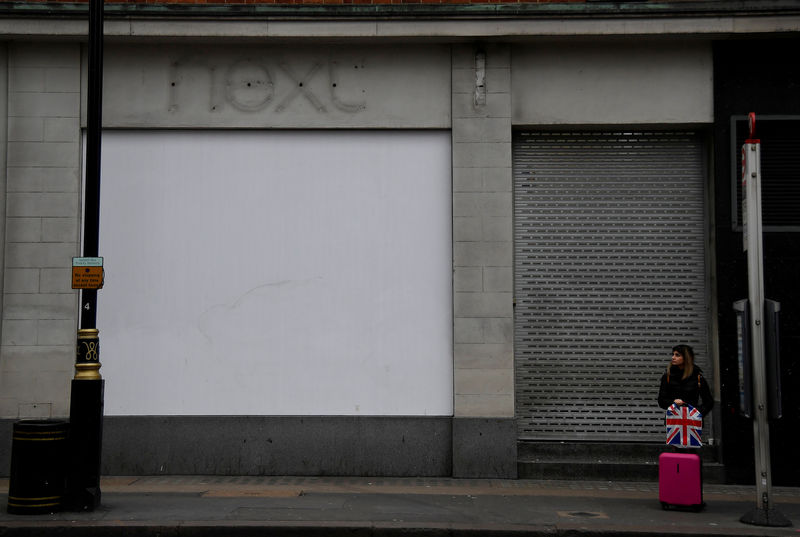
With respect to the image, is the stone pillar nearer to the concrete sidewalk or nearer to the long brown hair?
the concrete sidewalk

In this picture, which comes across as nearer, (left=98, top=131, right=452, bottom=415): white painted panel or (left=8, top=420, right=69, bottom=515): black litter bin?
(left=8, top=420, right=69, bottom=515): black litter bin

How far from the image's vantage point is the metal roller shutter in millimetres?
11492

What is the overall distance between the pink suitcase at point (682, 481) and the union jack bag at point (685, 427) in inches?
7.6

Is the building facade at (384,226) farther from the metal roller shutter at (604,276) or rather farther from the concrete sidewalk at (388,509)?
the concrete sidewalk at (388,509)

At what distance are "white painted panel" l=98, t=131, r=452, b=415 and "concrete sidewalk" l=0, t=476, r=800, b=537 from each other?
1.26 metres

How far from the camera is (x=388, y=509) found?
29.1ft

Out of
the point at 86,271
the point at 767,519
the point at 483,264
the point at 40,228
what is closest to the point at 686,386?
the point at 767,519

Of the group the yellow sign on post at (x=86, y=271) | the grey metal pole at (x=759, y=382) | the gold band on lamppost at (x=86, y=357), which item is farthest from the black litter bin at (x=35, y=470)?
the grey metal pole at (x=759, y=382)

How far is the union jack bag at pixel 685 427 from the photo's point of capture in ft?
30.2

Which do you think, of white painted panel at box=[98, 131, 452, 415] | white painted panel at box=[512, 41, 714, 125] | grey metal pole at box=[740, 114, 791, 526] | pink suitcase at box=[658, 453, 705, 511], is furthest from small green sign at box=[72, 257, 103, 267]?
grey metal pole at box=[740, 114, 791, 526]

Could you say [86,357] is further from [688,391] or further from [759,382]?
[759,382]

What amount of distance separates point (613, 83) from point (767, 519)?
233 inches

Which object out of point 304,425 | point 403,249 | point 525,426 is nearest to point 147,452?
point 304,425

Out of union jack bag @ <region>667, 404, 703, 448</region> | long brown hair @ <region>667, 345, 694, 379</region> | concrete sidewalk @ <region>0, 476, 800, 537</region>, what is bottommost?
concrete sidewalk @ <region>0, 476, 800, 537</region>
